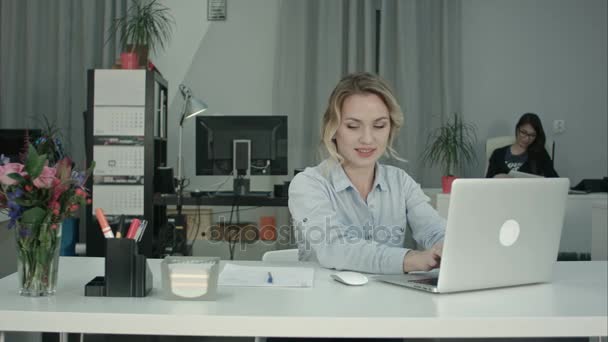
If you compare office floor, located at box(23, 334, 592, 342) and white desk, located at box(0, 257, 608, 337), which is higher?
white desk, located at box(0, 257, 608, 337)

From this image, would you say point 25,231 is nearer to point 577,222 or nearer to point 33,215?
point 33,215

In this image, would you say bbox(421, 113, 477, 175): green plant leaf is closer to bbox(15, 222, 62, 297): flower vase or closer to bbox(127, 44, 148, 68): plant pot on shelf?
bbox(127, 44, 148, 68): plant pot on shelf

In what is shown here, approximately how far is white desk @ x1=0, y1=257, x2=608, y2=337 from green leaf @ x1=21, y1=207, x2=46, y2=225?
151mm

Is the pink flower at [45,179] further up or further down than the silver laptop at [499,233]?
further up

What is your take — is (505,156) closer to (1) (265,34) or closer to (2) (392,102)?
(1) (265,34)

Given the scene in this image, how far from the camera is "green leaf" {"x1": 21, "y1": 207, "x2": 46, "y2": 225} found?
4.27 ft

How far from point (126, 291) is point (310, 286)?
38 centimetres

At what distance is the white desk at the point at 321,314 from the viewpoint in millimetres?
1128

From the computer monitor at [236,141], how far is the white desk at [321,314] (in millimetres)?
2922

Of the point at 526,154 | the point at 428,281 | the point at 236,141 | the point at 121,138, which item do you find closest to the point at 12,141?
the point at 121,138

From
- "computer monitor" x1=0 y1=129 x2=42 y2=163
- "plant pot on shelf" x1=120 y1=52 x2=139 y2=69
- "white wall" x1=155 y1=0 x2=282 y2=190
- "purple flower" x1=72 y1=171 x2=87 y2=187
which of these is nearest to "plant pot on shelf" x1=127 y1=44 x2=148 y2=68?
"plant pot on shelf" x1=120 y1=52 x2=139 y2=69

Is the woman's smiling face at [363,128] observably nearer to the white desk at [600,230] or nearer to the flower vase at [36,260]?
the flower vase at [36,260]

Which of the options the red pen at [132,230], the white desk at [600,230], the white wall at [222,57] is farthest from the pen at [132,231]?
the white wall at [222,57]

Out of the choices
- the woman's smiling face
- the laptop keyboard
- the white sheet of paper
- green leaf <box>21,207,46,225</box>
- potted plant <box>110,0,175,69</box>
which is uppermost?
potted plant <box>110,0,175,69</box>
